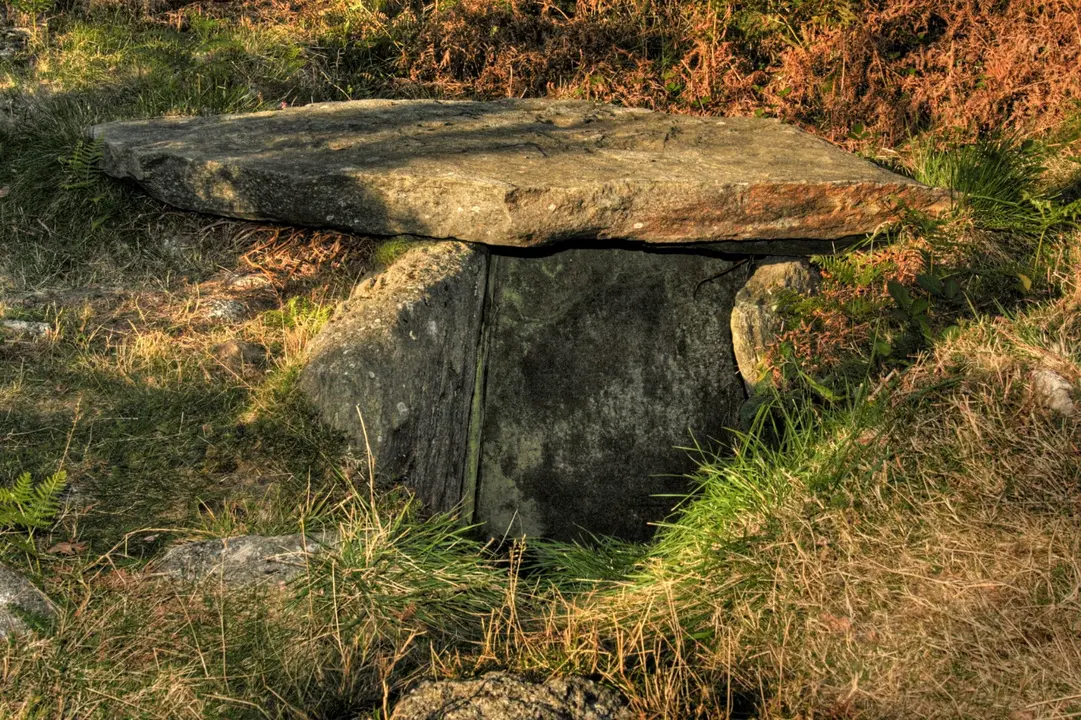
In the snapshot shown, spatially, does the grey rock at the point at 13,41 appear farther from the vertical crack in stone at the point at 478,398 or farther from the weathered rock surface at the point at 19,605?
the weathered rock surface at the point at 19,605

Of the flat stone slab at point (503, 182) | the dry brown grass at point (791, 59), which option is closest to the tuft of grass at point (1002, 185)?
the flat stone slab at point (503, 182)

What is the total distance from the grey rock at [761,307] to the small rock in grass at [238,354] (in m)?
1.98

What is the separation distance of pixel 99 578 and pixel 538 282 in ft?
7.65

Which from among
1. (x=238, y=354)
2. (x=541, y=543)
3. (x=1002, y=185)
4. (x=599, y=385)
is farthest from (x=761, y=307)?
(x=238, y=354)

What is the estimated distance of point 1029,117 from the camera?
17.6ft

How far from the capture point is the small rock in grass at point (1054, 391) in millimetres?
3211

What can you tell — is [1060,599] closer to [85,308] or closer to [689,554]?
[689,554]

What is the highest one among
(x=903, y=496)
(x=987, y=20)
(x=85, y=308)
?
(x=987, y=20)

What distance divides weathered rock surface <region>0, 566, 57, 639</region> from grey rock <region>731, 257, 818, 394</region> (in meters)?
2.75

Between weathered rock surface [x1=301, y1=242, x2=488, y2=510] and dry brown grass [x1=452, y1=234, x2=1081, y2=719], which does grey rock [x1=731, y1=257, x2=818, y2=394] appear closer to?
dry brown grass [x1=452, y1=234, x2=1081, y2=719]

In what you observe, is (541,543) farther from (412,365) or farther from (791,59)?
(791,59)

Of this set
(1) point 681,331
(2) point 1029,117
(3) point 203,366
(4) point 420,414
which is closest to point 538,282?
(1) point 681,331

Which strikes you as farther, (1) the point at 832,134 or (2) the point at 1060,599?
(1) the point at 832,134

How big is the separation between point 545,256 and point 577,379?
22.6 inches
